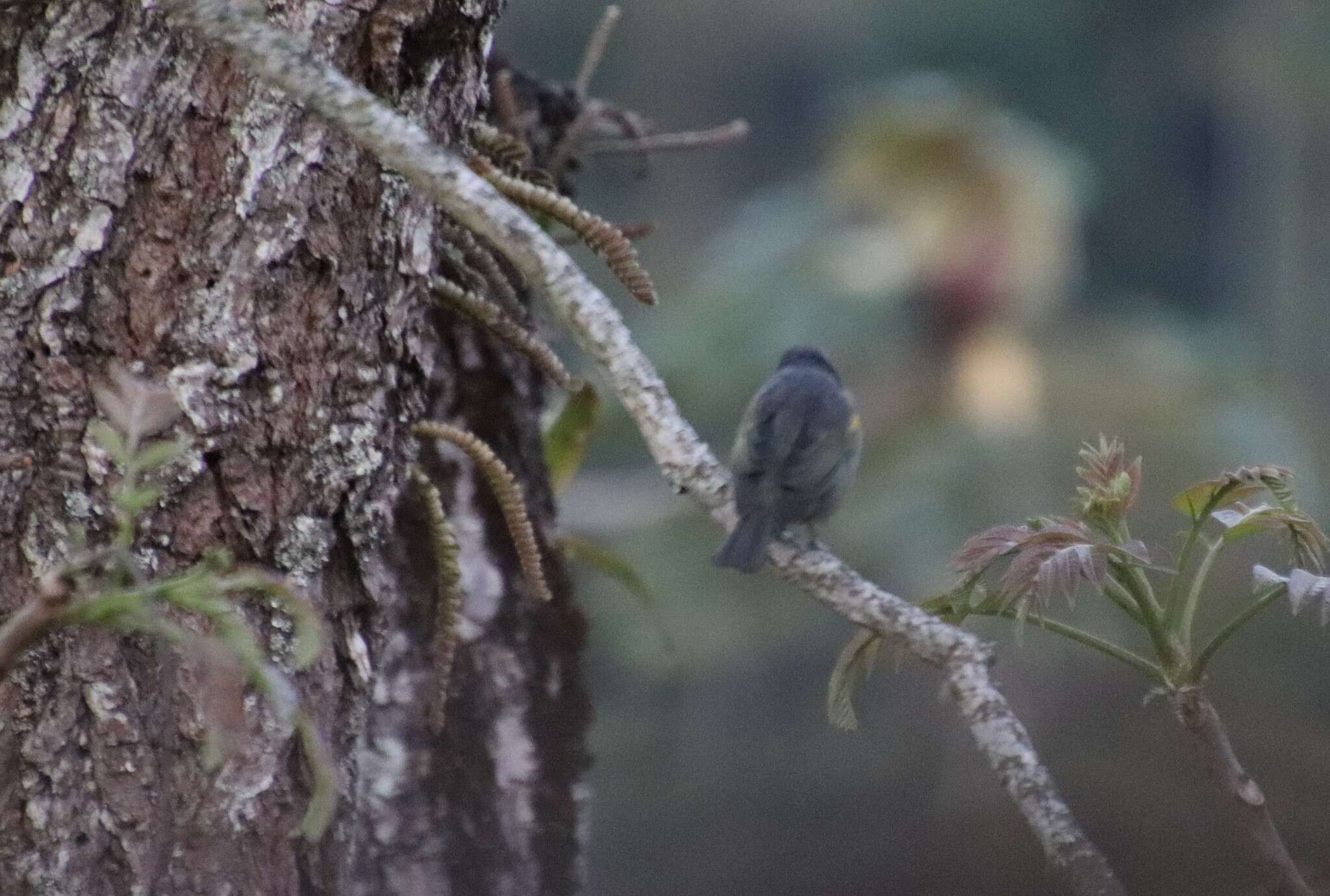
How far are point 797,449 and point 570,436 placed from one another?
0.76 ft

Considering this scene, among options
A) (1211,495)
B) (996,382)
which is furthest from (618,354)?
(996,382)

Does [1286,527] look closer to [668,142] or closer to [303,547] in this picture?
[303,547]

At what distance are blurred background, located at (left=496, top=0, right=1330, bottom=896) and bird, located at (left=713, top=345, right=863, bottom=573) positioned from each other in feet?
0.57

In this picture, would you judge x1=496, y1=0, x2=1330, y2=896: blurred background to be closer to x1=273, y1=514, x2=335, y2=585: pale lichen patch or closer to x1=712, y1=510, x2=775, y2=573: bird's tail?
x1=712, y1=510, x2=775, y2=573: bird's tail

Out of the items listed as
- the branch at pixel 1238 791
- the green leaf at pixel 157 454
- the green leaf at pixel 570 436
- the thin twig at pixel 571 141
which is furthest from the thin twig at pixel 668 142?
the green leaf at pixel 157 454

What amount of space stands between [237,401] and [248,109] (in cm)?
18

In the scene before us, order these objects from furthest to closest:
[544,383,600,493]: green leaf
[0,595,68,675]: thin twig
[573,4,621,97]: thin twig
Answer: [544,383,600,493]: green leaf < [573,4,621,97]: thin twig < [0,595,68,675]: thin twig

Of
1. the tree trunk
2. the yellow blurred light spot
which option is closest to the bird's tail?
the tree trunk

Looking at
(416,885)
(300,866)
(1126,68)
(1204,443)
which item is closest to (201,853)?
(300,866)

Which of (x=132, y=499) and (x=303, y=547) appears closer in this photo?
(x=132, y=499)

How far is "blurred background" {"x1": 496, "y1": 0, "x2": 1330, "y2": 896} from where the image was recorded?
1.63m

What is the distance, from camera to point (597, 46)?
5.07 ft

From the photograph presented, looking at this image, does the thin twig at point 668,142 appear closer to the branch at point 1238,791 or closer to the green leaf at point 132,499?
the branch at point 1238,791

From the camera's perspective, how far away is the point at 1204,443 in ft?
20.6
